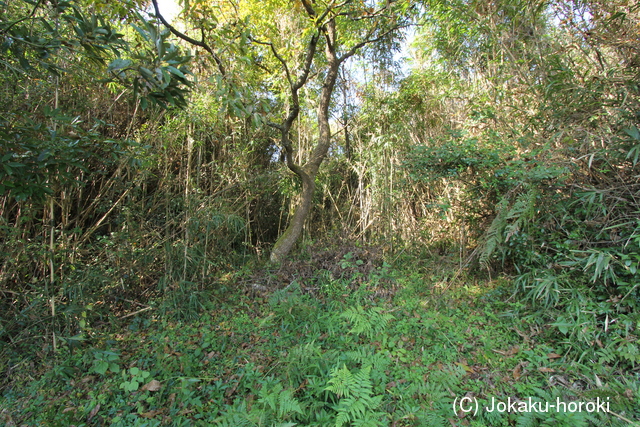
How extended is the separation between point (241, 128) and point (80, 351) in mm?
2962

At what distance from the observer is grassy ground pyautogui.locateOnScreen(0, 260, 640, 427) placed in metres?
1.70

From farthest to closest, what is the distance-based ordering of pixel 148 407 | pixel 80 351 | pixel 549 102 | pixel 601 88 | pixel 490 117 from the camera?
pixel 490 117 → pixel 549 102 → pixel 601 88 → pixel 80 351 → pixel 148 407

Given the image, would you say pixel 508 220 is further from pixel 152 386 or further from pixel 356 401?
pixel 152 386

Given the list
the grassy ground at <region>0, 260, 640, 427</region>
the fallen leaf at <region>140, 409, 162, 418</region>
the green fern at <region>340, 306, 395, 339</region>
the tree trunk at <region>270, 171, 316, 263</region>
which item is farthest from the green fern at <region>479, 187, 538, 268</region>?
the fallen leaf at <region>140, 409, 162, 418</region>

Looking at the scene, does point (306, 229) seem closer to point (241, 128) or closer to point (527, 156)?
point (241, 128)

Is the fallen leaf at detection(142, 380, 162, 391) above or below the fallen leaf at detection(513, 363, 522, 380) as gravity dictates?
below

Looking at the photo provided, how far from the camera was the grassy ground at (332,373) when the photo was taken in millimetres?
1703

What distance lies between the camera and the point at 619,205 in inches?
96.7

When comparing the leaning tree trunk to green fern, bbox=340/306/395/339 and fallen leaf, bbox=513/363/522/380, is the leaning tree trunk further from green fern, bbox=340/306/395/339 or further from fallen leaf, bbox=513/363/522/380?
fallen leaf, bbox=513/363/522/380

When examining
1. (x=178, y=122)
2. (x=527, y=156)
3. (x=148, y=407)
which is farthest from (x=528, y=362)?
(x=178, y=122)

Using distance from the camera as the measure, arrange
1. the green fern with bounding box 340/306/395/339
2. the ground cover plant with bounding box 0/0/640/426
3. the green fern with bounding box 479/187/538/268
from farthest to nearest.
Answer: the green fern with bounding box 479/187/538/268
the green fern with bounding box 340/306/395/339
the ground cover plant with bounding box 0/0/640/426

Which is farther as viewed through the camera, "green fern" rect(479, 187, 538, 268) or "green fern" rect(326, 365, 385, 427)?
"green fern" rect(479, 187, 538, 268)

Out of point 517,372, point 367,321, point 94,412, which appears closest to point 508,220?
point 517,372

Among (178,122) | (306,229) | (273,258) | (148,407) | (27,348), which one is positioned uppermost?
(178,122)
